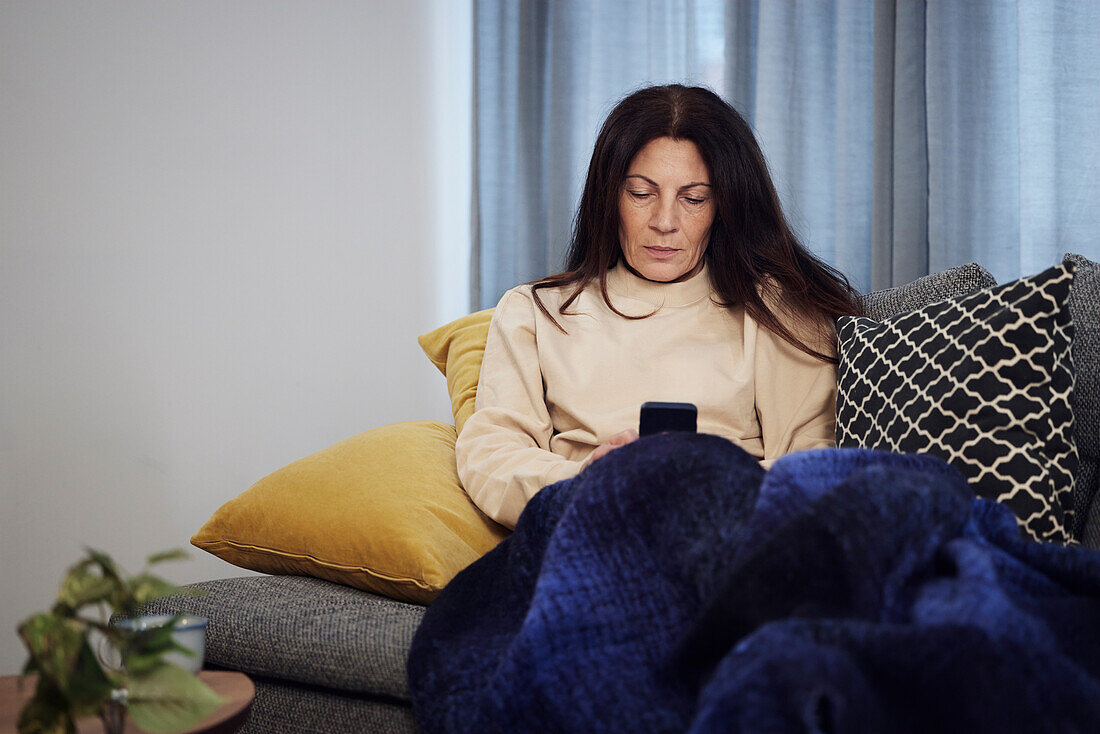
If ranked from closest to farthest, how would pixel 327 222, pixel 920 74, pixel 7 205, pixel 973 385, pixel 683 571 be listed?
pixel 683 571 → pixel 973 385 → pixel 920 74 → pixel 7 205 → pixel 327 222

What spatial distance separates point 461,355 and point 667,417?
0.77 metres

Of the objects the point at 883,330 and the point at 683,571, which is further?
the point at 883,330

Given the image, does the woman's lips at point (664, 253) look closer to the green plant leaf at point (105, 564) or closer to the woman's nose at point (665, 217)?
the woman's nose at point (665, 217)

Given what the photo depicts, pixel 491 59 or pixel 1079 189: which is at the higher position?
pixel 491 59

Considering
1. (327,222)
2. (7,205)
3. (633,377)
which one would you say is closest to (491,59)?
(327,222)

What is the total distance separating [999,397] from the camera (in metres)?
1.17

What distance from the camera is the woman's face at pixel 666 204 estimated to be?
168 cm

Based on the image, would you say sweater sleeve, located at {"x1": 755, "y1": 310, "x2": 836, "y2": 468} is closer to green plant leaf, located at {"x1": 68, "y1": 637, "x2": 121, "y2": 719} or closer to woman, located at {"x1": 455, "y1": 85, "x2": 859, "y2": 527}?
woman, located at {"x1": 455, "y1": 85, "x2": 859, "y2": 527}

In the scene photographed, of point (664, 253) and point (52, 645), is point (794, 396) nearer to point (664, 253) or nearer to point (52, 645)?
point (664, 253)

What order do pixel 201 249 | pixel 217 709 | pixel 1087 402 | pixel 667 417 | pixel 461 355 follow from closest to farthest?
pixel 217 709 < pixel 667 417 < pixel 1087 402 < pixel 461 355 < pixel 201 249

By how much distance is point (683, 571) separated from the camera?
0.85 meters

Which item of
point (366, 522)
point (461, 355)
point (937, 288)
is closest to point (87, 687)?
point (366, 522)

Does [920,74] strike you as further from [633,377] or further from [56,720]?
[56,720]

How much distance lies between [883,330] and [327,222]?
1713mm
